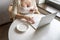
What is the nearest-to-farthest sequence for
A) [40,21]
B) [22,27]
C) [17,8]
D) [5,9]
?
[40,21]
[22,27]
[17,8]
[5,9]

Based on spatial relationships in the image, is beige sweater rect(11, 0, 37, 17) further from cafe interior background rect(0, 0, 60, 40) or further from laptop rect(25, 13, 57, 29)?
cafe interior background rect(0, 0, 60, 40)

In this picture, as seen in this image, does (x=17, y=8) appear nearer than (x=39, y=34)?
No

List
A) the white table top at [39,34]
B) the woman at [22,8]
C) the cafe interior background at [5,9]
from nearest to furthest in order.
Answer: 1. the white table top at [39,34]
2. the woman at [22,8]
3. the cafe interior background at [5,9]

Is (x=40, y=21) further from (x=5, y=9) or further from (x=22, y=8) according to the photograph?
(x=5, y=9)

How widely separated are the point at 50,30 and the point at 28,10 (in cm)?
53

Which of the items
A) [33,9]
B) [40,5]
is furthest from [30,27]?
[40,5]

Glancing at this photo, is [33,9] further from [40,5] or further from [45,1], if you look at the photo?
[45,1]

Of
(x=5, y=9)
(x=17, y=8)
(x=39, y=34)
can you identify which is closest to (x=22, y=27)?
(x=39, y=34)

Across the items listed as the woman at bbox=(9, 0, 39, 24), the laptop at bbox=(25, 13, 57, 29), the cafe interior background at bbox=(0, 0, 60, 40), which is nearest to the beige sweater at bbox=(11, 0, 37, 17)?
the woman at bbox=(9, 0, 39, 24)

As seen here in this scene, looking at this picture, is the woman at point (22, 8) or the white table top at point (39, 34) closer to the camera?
the white table top at point (39, 34)

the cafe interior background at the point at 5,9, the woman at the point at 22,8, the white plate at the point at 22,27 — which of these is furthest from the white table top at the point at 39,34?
the cafe interior background at the point at 5,9

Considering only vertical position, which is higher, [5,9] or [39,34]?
[39,34]

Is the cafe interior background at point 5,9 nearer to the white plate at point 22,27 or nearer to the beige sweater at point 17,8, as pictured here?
the beige sweater at point 17,8

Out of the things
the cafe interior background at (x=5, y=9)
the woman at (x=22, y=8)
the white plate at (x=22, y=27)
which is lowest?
the cafe interior background at (x=5, y=9)
